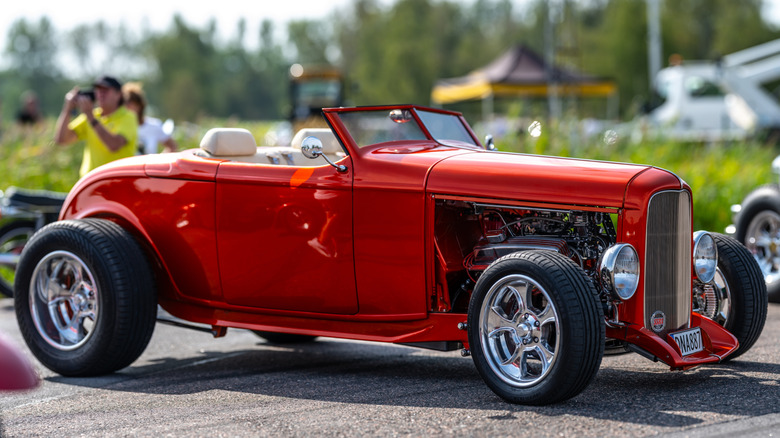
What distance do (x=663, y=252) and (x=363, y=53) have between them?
63406 mm

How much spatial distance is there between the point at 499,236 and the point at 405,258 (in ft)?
1.69

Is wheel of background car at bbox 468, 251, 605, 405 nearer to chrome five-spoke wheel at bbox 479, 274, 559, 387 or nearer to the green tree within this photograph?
chrome five-spoke wheel at bbox 479, 274, 559, 387

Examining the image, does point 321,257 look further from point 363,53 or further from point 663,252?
point 363,53

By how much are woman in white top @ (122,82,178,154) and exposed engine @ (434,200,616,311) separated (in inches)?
178

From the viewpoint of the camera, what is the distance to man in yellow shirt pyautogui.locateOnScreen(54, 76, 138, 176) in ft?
25.5

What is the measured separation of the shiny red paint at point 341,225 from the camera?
4.80 meters

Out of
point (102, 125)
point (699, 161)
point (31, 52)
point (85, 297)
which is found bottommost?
point (85, 297)

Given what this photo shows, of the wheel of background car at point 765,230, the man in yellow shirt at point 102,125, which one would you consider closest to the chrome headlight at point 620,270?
the wheel of background car at point 765,230

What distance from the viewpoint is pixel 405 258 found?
5.17 meters

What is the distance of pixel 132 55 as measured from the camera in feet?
362

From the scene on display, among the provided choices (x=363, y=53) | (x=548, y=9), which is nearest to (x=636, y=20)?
(x=363, y=53)

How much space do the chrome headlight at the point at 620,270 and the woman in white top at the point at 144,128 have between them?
5.45 metres

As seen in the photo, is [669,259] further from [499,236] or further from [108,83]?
[108,83]

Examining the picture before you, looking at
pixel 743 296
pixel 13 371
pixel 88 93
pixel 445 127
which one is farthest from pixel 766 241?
pixel 13 371
